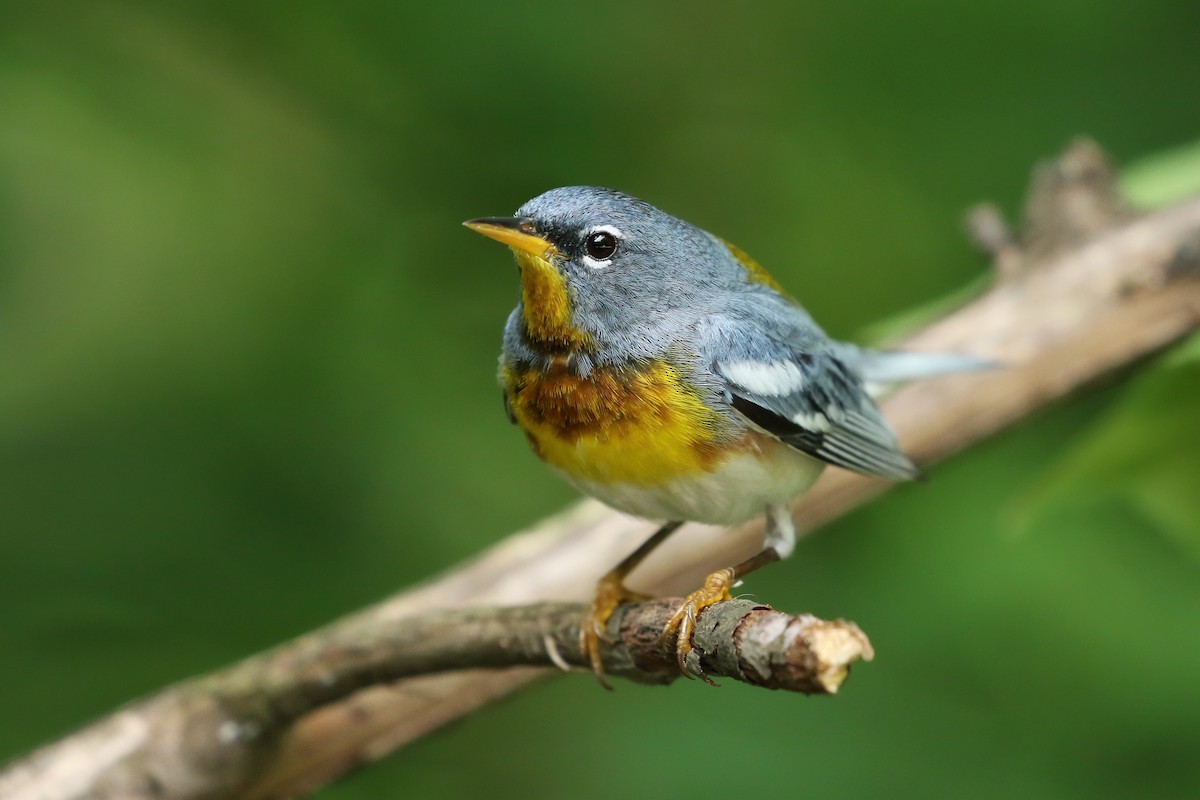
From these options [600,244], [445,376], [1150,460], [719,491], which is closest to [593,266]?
[600,244]

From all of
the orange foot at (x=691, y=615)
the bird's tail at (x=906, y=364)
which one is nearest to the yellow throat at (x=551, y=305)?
the orange foot at (x=691, y=615)

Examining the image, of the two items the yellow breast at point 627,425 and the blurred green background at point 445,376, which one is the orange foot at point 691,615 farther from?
the blurred green background at point 445,376

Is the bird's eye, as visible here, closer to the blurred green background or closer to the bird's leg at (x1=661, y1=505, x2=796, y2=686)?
the bird's leg at (x1=661, y1=505, x2=796, y2=686)

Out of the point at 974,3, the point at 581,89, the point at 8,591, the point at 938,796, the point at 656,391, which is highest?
the point at 974,3

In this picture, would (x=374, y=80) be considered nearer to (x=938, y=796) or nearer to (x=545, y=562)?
(x=545, y=562)

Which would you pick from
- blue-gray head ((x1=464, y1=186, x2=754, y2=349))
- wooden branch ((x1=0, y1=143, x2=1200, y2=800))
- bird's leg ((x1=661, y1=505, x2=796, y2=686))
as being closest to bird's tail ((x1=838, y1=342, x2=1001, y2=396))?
wooden branch ((x1=0, y1=143, x2=1200, y2=800))

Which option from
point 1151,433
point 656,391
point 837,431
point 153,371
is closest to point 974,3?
point 1151,433
